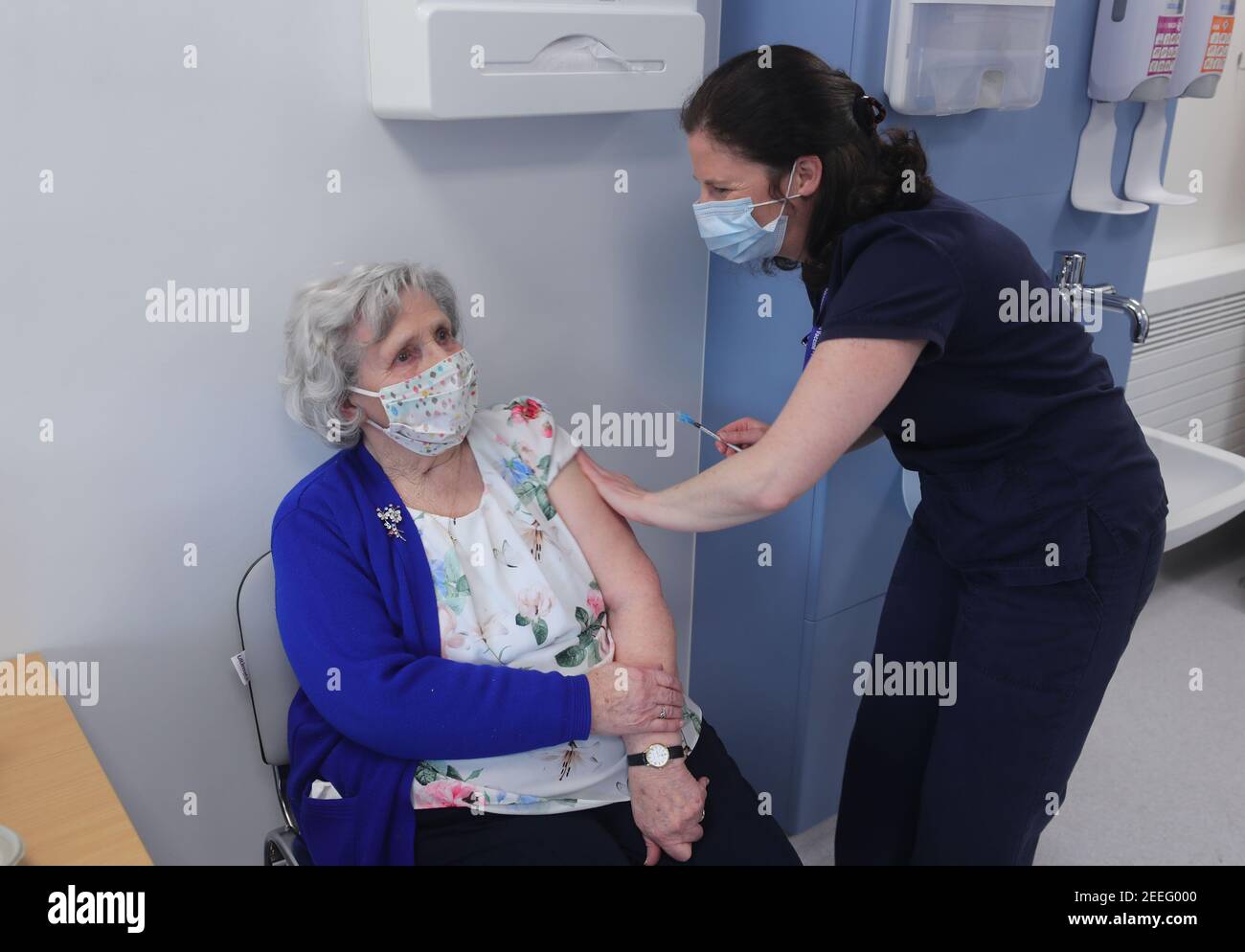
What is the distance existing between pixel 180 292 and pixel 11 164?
255 millimetres

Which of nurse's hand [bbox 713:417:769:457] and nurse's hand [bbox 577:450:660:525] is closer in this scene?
nurse's hand [bbox 577:450:660:525]

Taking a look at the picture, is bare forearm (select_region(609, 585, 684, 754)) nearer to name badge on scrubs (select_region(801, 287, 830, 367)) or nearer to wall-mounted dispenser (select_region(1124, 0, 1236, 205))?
name badge on scrubs (select_region(801, 287, 830, 367))

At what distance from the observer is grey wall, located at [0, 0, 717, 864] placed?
4.67ft

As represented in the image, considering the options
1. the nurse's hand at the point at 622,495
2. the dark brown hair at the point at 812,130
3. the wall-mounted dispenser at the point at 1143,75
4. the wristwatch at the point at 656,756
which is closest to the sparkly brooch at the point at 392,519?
the nurse's hand at the point at 622,495

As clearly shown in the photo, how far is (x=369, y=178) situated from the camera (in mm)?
1662

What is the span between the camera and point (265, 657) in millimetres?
1607

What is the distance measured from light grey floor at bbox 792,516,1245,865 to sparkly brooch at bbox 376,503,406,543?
1239 mm

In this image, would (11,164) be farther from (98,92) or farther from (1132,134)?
(1132,134)

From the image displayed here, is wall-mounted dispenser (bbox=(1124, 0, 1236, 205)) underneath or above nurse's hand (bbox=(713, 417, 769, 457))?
above

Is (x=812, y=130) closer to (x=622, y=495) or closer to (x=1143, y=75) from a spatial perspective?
(x=622, y=495)

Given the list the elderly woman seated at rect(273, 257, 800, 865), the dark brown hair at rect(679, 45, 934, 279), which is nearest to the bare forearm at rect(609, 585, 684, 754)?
the elderly woman seated at rect(273, 257, 800, 865)

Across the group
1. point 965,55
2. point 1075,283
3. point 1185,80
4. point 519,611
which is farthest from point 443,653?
point 1185,80

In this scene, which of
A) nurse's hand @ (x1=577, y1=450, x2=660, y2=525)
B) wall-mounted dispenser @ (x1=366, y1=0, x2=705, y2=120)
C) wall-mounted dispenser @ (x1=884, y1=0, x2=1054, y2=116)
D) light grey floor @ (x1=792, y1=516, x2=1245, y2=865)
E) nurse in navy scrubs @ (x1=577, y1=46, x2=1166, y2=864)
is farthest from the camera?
light grey floor @ (x1=792, y1=516, x2=1245, y2=865)

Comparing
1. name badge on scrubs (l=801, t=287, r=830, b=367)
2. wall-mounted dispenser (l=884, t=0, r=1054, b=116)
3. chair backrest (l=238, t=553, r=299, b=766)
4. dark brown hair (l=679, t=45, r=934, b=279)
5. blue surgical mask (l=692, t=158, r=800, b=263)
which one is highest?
wall-mounted dispenser (l=884, t=0, r=1054, b=116)
